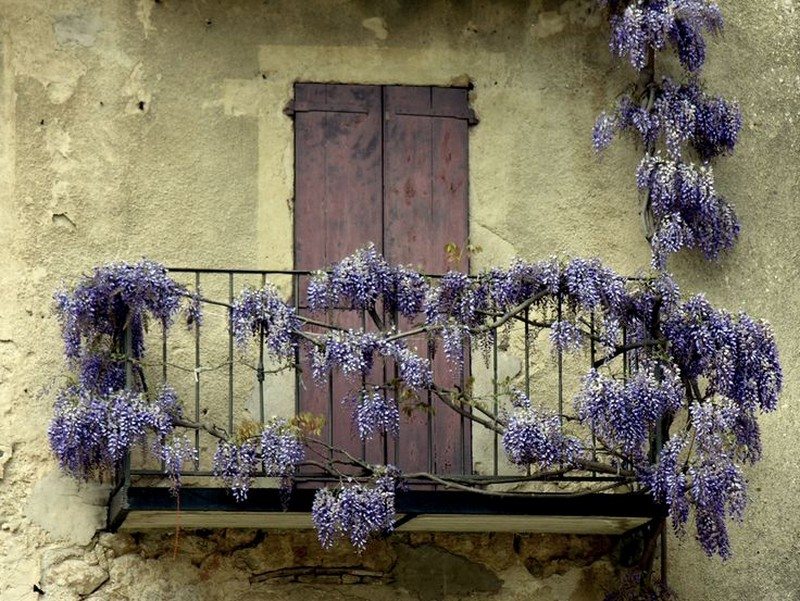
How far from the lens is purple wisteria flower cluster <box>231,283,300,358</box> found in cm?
1006

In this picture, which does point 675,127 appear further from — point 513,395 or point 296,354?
point 296,354

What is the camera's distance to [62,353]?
10508 millimetres

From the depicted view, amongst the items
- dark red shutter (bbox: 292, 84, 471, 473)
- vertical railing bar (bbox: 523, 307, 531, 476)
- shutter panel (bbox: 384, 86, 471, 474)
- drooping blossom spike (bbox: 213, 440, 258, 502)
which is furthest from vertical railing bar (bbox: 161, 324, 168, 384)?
vertical railing bar (bbox: 523, 307, 531, 476)

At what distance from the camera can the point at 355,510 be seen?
32.1ft

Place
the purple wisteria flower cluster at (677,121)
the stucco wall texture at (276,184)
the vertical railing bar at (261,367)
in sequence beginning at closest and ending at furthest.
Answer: the vertical railing bar at (261,367)
the stucco wall texture at (276,184)
the purple wisteria flower cluster at (677,121)

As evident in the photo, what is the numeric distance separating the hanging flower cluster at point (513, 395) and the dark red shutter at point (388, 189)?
0.42 m

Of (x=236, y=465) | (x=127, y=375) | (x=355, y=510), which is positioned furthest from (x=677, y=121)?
(x=127, y=375)

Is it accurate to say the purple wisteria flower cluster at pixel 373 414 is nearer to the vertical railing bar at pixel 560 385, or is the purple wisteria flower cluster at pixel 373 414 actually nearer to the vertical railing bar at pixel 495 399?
the vertical railing bar at pixel 495 399

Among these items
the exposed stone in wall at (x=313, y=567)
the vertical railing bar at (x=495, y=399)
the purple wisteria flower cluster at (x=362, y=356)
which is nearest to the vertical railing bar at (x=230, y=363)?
the purple wisteria flower cluster at (x=362, y=356)

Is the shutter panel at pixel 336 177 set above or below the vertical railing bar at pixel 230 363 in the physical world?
→ above

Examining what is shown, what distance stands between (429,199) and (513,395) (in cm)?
115

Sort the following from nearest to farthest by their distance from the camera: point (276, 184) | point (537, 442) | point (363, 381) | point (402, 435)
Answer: point (537, 442), point (363, 381), point (402, 435), point (276, 184)

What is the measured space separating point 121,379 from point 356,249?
131 centimetres

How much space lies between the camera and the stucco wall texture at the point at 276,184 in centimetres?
1040
